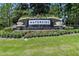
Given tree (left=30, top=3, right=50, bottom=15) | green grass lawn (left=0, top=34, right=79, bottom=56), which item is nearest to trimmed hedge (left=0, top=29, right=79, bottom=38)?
green grass lawn (left=0, top=34, right=79, bottom=56)

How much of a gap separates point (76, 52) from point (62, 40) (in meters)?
0.23

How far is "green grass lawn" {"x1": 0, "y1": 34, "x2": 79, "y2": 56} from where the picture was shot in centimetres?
313

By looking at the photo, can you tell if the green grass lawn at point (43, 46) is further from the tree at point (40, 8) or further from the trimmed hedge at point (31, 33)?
the tree at point (40, 8)

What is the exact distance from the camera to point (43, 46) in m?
3.17

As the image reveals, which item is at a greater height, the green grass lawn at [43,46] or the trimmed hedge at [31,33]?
the trimmed hedge at [31,33]

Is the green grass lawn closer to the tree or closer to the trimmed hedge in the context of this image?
the trimmed hedge

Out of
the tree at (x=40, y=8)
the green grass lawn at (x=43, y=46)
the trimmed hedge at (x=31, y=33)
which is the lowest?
the green grass lawn at (x=43, y=46)

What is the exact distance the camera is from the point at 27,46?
10.4ft

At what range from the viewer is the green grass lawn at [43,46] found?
3.13m

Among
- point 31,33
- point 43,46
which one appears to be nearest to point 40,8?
point 31,33

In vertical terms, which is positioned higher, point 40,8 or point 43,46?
point 40,8

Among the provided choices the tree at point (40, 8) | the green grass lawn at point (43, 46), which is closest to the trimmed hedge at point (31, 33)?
the green grass lawn at point (43, 46)

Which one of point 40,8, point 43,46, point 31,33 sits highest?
point 40,8

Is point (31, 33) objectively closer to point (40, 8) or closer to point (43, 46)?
point (43, 46)
